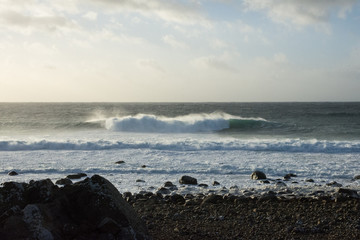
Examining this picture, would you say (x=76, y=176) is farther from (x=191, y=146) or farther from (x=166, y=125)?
(x=166, y=125)

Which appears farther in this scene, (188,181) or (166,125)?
(166,125)

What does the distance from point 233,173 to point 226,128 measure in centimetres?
1802

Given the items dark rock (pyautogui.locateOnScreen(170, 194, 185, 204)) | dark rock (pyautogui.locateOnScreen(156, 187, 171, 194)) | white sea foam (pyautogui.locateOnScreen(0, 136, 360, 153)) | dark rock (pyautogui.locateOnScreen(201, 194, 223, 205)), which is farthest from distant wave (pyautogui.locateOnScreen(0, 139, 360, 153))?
dark rock (pyautogui.locateOnScreen(201, 194, 223, 205))

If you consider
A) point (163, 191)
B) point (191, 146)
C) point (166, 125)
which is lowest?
point (163, 191)

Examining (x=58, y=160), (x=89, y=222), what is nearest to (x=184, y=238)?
(x=89, y=222)

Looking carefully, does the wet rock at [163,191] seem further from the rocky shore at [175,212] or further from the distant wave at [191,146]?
the distant wave at [191,146]

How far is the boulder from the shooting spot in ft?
12.1

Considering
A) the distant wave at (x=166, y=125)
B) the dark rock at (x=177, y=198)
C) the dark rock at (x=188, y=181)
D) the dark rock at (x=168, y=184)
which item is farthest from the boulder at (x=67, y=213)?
the distant wave at (x=166, y=125)

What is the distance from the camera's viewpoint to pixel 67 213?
4055mm

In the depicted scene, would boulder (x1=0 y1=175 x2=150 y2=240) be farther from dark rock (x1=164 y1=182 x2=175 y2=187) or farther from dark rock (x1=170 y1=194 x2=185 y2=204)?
dark rock (x1=164 y1=182 x2=175 y2=187)

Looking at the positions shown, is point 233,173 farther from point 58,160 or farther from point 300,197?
point 58,160

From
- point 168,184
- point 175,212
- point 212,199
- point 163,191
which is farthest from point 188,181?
point 175,212

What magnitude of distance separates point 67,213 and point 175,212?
2.62 m

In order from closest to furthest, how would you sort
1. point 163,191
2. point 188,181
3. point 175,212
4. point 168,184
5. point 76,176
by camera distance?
point 175,212, point 163,191, point 168,184, point 188,181, point 76,176
